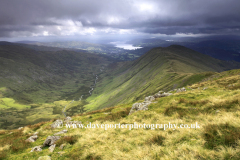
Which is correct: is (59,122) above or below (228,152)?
below

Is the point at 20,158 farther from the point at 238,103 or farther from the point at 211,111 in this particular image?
the point at 238,103

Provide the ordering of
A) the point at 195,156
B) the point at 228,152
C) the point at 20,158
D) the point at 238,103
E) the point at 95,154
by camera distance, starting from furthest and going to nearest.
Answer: the point at 238,103 < the point at 20,158 < the point at 95,154 < the point at 195,156 < the point at 228,152

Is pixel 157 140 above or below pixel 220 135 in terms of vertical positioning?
below

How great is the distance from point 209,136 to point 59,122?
23.1 metres

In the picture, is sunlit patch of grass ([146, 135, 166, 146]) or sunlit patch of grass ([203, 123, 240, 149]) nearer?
sunlit patch of grass ([203, 123, 240, 149])

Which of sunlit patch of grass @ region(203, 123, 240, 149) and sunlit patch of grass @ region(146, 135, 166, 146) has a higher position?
sunlit patch of grass @ region(203, 123, 240, 149)

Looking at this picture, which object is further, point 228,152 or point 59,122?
point 59,122

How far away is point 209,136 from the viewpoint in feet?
26.0

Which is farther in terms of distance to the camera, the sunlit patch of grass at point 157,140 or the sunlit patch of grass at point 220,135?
the sunlit patch of grass at point 157,140

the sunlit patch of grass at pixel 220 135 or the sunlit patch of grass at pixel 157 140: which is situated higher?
the sunlit patch of grass at pixel 220 135

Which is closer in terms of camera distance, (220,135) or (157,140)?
(220,135)

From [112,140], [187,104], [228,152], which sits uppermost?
[228,152]

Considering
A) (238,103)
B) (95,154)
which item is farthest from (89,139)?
(238,103)

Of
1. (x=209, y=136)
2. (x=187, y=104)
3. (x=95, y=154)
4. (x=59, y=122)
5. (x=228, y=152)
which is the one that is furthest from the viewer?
(x=59, y=122)
